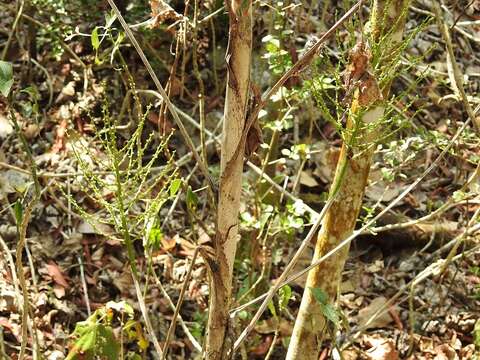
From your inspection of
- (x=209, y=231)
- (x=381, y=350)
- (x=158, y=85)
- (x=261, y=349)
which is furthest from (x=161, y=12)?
(x=381, y=350)

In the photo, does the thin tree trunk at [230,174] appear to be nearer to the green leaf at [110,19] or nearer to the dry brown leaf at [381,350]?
the green leaf at [110,19]

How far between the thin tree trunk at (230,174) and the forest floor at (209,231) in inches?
30.3

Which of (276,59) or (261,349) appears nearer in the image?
(276,59)

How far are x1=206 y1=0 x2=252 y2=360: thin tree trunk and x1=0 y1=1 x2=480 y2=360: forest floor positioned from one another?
77 cm

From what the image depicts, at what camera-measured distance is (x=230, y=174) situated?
1365 millimetres

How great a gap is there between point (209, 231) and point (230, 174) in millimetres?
1423

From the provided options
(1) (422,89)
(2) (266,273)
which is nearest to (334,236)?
(2) (266,273)

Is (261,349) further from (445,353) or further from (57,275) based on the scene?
(57,275)

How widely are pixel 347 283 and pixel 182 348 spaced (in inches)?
31.0

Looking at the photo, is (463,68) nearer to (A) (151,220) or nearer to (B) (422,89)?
(B) (422,89)

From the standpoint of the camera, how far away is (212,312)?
1477mm

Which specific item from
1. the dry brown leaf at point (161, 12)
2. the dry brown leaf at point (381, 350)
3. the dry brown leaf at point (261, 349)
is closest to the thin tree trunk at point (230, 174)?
the dry brown leaf at point (161, 12)

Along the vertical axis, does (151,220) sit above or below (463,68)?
below

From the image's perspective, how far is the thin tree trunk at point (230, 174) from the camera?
1274 mm
